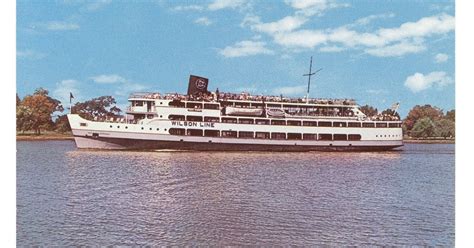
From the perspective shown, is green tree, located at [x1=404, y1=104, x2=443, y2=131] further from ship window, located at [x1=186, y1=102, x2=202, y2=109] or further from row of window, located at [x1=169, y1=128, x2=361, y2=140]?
ship window, located at [x1=186, y1=102, x2=202, y2=109]

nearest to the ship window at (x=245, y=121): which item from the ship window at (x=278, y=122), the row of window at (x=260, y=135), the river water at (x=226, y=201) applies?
the row of window at (x=260, y=135)

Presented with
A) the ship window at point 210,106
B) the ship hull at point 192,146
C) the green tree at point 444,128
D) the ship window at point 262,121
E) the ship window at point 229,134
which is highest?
the ship window at point 210,106

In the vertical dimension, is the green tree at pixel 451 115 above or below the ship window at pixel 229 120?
above

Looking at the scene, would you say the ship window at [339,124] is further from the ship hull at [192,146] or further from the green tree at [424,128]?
the green tree at [424,128]

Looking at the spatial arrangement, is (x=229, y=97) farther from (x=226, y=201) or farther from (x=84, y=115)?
(x=226, y=201)

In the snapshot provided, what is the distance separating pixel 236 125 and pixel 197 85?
11.2ft

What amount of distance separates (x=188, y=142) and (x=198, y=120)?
3.45ft

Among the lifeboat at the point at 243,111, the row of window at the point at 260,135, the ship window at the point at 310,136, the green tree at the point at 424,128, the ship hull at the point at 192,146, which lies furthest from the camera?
the ship window at the point at 310,136

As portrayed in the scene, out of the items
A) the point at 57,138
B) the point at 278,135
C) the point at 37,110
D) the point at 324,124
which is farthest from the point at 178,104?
the point at 324,124

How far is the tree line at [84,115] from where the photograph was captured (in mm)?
16266

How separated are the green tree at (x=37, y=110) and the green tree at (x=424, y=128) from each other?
500 inches

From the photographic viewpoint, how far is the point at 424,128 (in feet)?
68.7
